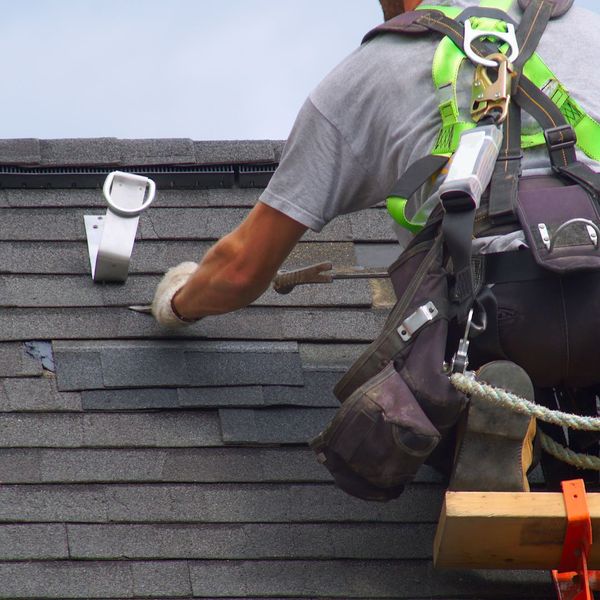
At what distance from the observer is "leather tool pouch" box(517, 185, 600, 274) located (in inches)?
110

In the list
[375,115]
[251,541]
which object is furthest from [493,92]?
[251,541]

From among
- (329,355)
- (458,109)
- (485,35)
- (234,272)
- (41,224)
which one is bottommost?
(41,224)

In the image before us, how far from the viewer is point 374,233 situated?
13.7ft

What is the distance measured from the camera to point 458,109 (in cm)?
308

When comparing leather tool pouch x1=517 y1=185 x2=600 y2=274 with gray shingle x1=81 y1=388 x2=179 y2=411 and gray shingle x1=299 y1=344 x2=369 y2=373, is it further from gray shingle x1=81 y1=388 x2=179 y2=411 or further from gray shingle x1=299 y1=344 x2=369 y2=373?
gray shingle x1=81 y1=388 x2=179 y2=411

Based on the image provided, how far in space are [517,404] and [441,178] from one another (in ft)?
1.89

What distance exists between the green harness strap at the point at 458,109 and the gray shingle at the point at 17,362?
3.54 feet

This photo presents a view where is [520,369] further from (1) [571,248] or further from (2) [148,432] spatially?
(2) [148,432]

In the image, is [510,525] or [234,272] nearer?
[510,525]

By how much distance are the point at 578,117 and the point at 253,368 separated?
114cm

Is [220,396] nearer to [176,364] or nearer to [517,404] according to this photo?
[176,364]

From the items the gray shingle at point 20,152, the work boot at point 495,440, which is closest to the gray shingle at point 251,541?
the work boot at point 495,440

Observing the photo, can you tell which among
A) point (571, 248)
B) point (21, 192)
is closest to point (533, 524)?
point (571, 248)

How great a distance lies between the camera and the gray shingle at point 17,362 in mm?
3545
